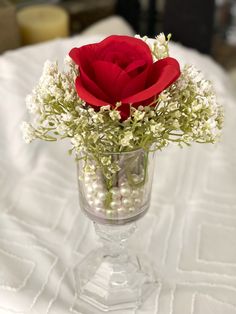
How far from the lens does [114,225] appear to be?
851 millimetres

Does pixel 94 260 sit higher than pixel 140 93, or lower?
lower

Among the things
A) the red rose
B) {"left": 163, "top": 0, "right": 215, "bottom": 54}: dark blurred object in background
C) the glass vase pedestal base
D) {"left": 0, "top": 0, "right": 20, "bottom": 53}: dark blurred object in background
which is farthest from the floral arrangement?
{"left": 163, "top": 0, "right": 215, "bottom": 54}: dark blurred object in background

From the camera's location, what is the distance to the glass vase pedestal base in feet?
3.07

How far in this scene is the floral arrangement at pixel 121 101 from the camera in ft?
2.33

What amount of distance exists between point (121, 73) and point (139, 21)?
175 centimetres

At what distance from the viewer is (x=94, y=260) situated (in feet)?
3.35

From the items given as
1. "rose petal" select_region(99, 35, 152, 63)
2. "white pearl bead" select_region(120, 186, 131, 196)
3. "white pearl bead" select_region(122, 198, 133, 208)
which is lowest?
"white pearl bead" select_region(122, 198, 133, 208)

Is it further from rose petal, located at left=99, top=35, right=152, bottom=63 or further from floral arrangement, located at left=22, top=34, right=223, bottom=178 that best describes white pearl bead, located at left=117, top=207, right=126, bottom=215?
rose petal, located at left=99, top=35, right=152, bottom=63

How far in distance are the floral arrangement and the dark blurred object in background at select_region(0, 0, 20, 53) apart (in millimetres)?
957

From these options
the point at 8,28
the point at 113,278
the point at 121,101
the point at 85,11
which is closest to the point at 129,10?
the point at 85,11

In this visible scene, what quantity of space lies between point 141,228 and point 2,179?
1.18 feet

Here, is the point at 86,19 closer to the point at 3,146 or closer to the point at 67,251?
the point at 3,146

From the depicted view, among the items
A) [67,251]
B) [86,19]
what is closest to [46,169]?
[67,251]

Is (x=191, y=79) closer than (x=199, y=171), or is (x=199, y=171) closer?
(x=191, y=79)
